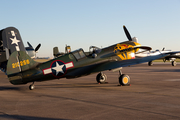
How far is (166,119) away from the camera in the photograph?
211 inches

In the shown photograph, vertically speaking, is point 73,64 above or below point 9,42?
below

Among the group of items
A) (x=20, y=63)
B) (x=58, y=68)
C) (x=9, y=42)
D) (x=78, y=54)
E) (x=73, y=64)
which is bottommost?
(x=58, y=68)

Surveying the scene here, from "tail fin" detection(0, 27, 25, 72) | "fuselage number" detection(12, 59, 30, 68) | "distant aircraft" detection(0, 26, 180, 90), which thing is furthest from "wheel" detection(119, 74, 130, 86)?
"tail fin" detection(0, 27, 25, 72)

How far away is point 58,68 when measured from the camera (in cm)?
1098

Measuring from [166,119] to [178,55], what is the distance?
34.3 meters

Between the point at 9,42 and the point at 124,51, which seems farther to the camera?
the point at 9,42

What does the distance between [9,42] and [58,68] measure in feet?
26.1

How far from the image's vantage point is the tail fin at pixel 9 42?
16.5 metres

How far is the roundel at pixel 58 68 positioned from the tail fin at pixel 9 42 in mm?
7158

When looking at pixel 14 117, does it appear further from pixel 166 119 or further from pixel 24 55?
pixel 24 55

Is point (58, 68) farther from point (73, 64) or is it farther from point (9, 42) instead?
point (9, 42)

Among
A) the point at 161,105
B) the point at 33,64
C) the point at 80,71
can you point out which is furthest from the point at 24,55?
the point at 161,105

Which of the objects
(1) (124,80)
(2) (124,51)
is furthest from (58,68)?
(2) (124,51)

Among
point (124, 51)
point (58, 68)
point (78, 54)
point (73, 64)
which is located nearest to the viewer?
point (58, 68)
